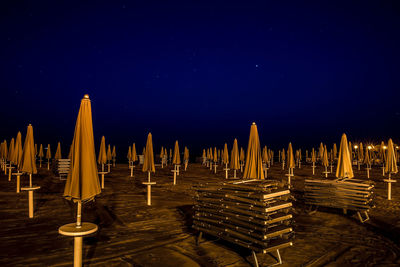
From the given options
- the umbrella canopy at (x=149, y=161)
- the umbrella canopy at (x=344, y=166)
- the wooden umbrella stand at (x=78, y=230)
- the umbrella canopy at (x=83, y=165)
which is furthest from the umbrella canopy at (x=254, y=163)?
the umbrella canopy at (x=344, y=166)

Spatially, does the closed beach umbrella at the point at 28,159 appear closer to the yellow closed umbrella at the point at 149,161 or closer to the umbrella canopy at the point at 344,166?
the yellow closed umbrella at the point at 149,161

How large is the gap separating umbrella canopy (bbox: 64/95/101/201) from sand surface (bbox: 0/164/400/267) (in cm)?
171

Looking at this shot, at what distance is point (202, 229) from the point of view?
6.19 m

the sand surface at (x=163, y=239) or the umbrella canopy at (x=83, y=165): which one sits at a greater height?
the umbrella canopy at (x=83, y=165)

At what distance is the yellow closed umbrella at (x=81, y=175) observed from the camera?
14.3ft

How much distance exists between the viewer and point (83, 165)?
14.6 ft

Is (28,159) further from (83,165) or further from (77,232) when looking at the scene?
(77,232)

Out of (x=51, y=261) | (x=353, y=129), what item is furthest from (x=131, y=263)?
(x=353, y=129)

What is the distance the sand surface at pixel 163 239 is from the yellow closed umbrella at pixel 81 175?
1.25 meters

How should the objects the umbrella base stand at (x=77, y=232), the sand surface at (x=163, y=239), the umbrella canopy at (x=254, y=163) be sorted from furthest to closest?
Answer: 1. the umbrella canopy at (x=254, y=163)
2. the sand surface at (x=163, y=239)
3. the umbrella base stand at (x=77, y=232)

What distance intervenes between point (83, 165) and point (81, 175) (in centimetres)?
17

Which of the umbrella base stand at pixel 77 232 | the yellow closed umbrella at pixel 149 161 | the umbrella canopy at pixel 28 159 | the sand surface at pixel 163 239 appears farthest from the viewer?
the yellow closed umbrella at pixel 149 161

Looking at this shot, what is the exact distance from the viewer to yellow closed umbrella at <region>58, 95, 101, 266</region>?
4363 mm

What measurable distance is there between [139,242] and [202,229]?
1.61 m
